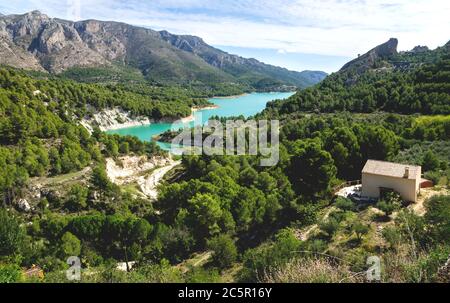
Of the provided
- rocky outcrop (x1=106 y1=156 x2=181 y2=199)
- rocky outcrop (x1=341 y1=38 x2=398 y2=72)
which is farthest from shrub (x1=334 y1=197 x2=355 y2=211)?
rocky outcrop (x1=341 y1=38 x2=398 y2=72)

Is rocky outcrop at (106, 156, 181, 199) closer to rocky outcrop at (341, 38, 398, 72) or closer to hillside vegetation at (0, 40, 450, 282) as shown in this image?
hillside vegetation at (0, 40, 450, 282)

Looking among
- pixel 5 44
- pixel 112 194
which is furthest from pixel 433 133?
pixel 5 44

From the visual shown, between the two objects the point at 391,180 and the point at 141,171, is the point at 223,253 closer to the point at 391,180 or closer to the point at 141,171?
the point at 391,180

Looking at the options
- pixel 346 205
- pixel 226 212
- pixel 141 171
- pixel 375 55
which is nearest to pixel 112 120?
pixel 141 171

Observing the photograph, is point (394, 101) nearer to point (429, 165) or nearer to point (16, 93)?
point (429, 165)

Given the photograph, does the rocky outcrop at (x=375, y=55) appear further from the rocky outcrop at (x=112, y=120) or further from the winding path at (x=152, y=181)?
the winding path at (x=152, y=181)

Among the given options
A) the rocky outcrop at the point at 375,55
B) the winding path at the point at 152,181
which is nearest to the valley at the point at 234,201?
the winding path at the point at 152,181
